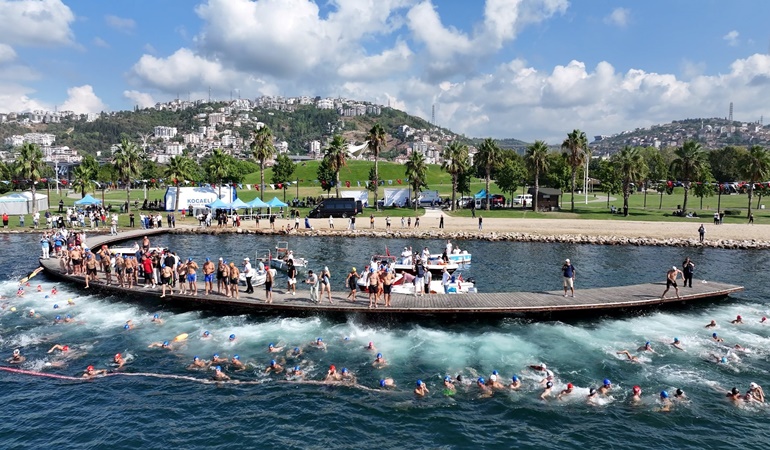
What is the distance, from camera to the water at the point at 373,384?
16266 millimetres

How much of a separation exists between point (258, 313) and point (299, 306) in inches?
98.6

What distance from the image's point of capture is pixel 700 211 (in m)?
79.1

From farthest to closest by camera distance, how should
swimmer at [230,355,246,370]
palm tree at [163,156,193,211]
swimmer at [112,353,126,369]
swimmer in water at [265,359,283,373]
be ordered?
palm tree at [163,156,193,211], swimmer at [112,353,126,369], swimmer at [230,355,246,370], swimmer in water at [265,359,283,373]

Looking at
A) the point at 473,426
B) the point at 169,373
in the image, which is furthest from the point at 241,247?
the point at 473,426

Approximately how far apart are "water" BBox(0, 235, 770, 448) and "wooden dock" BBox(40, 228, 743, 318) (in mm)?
732

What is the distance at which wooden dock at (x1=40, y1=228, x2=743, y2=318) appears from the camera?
87.9ft

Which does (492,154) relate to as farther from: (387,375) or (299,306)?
(387,375)

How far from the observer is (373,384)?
19.6 m

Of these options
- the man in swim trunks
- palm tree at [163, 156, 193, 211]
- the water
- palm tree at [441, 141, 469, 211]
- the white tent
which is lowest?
the water

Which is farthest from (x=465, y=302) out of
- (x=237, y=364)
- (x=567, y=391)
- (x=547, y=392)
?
(x=237, y=364)

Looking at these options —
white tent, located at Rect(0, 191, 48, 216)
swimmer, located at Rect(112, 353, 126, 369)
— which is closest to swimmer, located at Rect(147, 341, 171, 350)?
swimmer, located at Rect(112, 353, 126, 369)

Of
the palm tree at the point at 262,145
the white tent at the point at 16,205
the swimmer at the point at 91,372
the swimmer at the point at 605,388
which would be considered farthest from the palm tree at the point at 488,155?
the white tent at the point at 16,205

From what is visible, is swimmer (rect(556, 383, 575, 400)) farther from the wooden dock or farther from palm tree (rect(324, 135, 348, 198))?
palm tree (rect(324, 135, 348, 198))

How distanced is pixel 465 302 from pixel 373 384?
31.9ft
